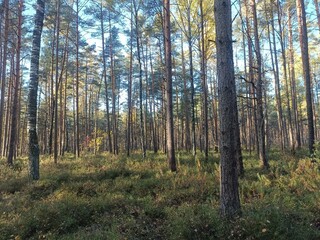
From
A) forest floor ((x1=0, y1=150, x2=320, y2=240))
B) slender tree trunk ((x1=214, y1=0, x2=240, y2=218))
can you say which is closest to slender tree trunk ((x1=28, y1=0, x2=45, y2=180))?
forest floor ((x1=0, y1=150, x2=320, y2=240))

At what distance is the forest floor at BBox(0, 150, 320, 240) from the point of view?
15.0ft

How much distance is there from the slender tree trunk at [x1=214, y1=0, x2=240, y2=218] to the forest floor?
35 cm

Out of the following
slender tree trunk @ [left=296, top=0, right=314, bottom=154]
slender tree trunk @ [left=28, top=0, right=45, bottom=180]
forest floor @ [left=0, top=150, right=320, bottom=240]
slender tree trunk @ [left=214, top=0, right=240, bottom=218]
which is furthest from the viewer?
slender tree trunk @ [left=296, top=0, right=314, bottom=154]

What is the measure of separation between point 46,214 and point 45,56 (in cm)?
1891

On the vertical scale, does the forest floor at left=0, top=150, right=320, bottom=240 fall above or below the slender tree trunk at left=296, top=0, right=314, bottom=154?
below

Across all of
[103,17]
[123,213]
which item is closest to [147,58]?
Answer: [103,17]

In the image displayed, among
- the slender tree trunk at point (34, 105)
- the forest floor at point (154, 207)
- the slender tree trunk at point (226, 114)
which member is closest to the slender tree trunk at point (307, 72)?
the forest floor at point (154, 207)

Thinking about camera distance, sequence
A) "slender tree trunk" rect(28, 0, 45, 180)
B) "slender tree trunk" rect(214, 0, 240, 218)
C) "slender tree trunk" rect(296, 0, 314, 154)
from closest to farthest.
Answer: "slender tree trunk" rect(214, 0, 240, 218)
"slender tree trunk" rect(28, 0, 45, 180)
"slender tree trunk" rect(296, 0, 314, 154)

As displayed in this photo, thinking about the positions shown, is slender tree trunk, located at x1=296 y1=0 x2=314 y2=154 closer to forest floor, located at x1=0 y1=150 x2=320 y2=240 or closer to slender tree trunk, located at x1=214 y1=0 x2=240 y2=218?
forest floor, located at x1=0 y1=150 x2=320 y2=240

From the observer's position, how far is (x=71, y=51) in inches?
814

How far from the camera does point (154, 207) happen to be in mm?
6738

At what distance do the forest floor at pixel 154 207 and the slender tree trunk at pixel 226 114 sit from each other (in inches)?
13.7

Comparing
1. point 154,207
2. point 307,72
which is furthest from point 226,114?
point 307,72

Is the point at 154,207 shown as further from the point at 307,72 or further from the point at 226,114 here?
the point at 307,72
